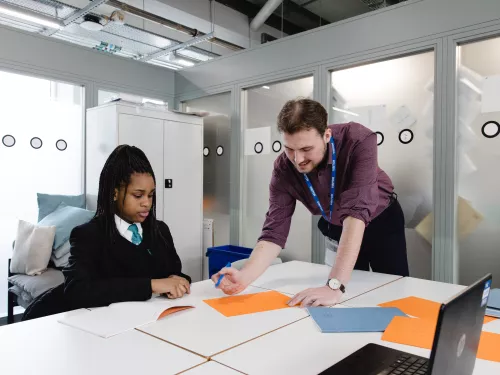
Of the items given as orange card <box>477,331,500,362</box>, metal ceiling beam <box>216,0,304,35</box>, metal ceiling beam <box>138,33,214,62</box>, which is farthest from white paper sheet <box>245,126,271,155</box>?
orange card <box>477,331,500,362</box>

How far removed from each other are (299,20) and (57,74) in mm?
3243

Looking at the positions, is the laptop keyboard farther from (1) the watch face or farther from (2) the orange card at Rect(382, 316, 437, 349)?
(1) the watch face

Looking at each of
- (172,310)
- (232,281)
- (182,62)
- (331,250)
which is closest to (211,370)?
(172,310)

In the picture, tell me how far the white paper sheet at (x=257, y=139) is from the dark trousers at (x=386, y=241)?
1610mm

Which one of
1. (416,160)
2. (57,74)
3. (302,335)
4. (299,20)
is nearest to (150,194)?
(302,335)

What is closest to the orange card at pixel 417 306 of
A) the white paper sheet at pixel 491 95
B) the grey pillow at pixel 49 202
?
the white paper sheet at pixel 491 95

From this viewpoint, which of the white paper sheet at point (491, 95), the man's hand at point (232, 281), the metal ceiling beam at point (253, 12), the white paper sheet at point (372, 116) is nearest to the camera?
the man's hand at point (232, 281)

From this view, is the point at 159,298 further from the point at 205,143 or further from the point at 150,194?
the point at 205,143

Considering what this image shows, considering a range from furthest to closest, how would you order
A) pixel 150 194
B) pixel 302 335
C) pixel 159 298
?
pixel 150 194 < pixel 159 298 < pixel 302 335

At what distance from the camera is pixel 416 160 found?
103 inches

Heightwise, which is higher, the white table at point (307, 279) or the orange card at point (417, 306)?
the orange card at point (417, 306)

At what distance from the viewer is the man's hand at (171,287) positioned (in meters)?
1.37

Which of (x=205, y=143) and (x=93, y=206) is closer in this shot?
(x=93, y=206)

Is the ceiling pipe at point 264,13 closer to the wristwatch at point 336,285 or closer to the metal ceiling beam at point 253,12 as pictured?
the metal ceiling beam at point 253,12
